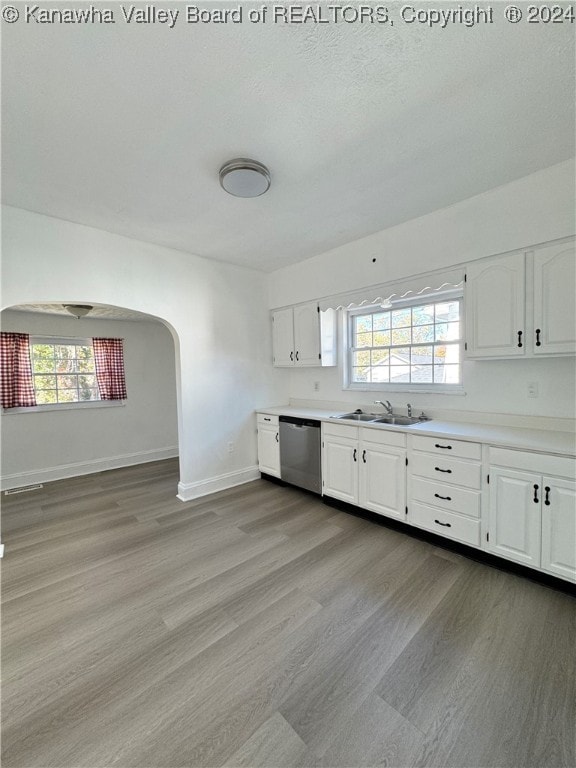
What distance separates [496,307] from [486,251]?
0.46 metres

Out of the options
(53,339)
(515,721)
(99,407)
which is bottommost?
(515,721)

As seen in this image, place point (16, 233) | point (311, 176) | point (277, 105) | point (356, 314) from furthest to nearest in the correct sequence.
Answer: point (356, 314) < point (16, 233) < point (311, 176) < point (277, 105)

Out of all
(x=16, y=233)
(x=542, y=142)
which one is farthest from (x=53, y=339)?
(x=542, y=142)

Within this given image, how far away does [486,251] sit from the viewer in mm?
2455

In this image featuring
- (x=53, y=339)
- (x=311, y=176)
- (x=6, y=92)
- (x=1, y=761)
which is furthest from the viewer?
(x=53, y=339)

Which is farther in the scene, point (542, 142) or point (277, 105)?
point (542, 142)

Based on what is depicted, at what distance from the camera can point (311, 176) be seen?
2.18 m

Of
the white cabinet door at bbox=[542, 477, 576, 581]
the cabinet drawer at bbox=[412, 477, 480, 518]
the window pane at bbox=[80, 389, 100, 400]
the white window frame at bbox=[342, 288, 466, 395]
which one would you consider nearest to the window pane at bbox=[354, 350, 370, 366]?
the white window frame at bbox=[342, 288, 466, 395]

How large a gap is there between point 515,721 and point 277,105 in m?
2.98

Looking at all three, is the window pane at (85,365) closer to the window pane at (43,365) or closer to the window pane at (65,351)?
the window pane at (65,351)

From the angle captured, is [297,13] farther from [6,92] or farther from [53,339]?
[53,339]

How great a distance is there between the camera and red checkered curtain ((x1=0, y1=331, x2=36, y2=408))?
4105mm

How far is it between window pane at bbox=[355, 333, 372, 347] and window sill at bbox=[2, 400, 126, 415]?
12.6 ft

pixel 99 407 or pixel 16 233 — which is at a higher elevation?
pixel 16 233
